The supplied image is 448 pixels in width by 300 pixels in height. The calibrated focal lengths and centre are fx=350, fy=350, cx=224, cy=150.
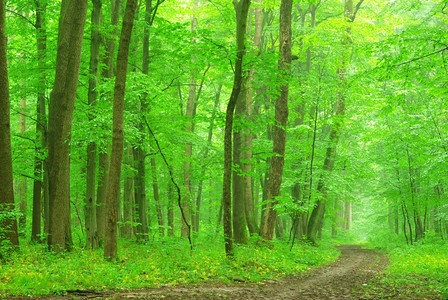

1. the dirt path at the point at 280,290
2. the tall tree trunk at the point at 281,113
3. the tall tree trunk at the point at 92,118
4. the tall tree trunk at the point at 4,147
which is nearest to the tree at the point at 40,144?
the tall tree trunk at the point at 92,118

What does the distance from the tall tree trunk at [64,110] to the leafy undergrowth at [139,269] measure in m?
0.97

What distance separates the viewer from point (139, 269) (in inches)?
325

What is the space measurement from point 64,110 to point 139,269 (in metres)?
5.33

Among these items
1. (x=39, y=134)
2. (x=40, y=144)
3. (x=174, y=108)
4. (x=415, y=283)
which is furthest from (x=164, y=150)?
(x=415, y=283)

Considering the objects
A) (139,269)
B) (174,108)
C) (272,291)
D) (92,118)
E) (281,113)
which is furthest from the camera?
(174,108)

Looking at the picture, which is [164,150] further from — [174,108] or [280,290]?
[280,290]

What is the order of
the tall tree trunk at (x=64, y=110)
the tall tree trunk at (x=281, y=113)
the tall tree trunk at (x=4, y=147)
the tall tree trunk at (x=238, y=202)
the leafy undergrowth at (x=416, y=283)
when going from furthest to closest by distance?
the tall tree trunk at (x=238, y=202)
the tall tree trunk at (x=281, y=113)
the tall tree trunk at (x=64, y=110)
the tall tree trunk at (x=4, y=147)
the leafy undergrowth at (x=416, y=283)

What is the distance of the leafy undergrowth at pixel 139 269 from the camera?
6.50m

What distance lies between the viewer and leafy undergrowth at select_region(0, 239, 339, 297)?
256 inches

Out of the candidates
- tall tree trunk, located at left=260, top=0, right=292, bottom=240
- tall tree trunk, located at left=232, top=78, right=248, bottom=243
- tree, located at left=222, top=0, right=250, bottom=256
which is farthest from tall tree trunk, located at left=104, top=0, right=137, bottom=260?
tall tree trunk, located at left=260, top=0, right=292, bottom=240

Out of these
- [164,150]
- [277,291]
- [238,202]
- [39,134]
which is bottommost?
[277,291]

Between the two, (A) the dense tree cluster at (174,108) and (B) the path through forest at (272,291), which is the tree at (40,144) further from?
(B) the path through forest at (272,291)

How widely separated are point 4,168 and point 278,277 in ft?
25.2

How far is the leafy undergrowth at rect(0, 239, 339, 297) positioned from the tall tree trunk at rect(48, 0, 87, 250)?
97 cm
